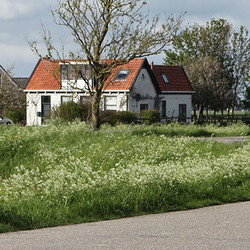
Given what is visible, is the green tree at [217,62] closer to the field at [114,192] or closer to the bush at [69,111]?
the bush at [69,111]

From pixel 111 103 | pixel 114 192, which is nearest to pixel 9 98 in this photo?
pixel 111 103

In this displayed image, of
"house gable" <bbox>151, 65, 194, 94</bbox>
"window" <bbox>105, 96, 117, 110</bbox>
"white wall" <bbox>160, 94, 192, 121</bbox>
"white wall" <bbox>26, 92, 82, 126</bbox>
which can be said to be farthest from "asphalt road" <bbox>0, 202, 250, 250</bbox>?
"house gable" <bbox>151, 65, 194, 94</bbox>

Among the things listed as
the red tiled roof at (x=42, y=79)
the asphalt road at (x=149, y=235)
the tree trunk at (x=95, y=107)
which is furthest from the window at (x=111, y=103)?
the asphalt road at (x=149, y=235)

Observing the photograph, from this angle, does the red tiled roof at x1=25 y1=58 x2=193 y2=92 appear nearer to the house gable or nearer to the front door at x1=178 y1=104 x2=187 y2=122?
the house gable

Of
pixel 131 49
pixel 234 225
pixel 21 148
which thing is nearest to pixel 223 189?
pixel 234 225

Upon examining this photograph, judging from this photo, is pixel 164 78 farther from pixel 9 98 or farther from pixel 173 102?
pixel 9 98

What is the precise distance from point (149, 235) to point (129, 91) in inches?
1465

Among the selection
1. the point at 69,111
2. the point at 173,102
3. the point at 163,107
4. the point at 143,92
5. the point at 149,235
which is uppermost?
the point at 143,92

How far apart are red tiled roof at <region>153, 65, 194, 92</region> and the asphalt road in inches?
1605

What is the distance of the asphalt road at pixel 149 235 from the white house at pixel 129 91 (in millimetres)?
34257

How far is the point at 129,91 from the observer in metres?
44.4

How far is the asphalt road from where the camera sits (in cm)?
674

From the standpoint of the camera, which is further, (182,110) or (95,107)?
(182,110)

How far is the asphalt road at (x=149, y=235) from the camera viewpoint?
6742 mm
